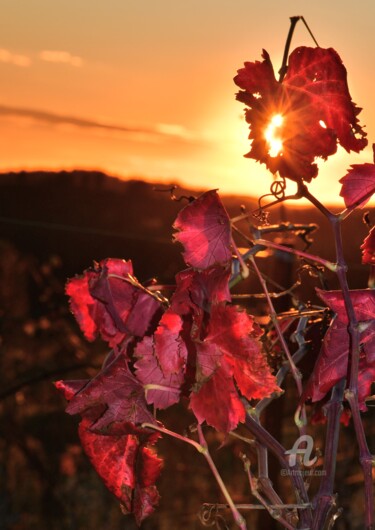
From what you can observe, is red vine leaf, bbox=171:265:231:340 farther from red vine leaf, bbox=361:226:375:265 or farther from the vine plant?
red vine leaf, bbox=361:226:375:265

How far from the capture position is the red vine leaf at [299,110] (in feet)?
2.09

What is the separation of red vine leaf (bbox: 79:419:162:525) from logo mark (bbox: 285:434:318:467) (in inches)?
3.9

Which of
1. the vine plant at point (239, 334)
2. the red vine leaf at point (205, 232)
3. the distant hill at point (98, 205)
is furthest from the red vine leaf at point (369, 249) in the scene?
the distant hill at point (98, 205)

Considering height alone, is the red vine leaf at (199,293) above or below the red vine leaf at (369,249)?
below

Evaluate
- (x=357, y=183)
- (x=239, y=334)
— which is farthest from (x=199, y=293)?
(x=357, y=183)

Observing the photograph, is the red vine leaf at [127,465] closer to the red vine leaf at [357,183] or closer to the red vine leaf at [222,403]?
the red vine leaf at [222,403]

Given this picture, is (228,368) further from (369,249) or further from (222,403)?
(369,249)

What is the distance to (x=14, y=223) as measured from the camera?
2588 mm

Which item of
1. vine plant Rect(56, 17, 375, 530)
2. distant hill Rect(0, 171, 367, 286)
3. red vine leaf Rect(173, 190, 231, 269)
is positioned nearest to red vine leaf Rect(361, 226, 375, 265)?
vine plant Rect(56, 17, 375, 530)

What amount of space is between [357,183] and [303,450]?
0.66 feet

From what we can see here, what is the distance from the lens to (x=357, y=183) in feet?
2.17

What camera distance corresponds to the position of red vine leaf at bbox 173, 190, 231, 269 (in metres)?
0.62

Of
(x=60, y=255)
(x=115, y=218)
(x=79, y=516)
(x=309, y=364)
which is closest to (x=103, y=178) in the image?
(x=115, y=218)

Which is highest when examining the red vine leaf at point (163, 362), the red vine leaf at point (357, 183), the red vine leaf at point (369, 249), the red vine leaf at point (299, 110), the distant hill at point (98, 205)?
the red vine leaf at point (299, 110)
